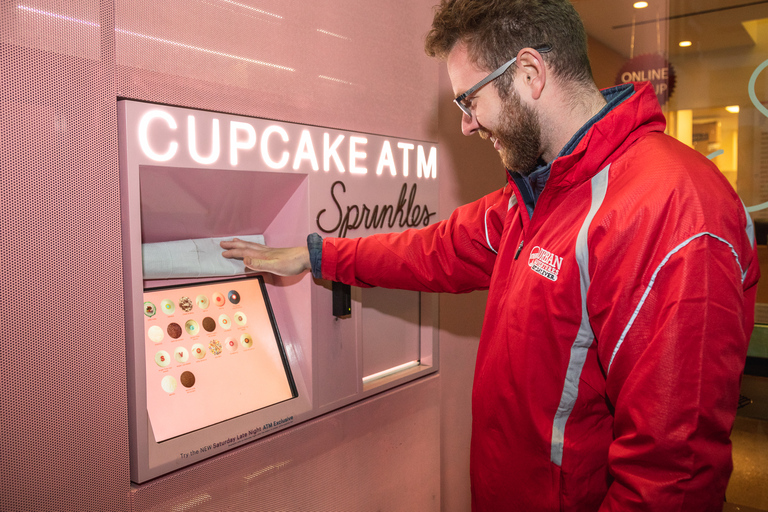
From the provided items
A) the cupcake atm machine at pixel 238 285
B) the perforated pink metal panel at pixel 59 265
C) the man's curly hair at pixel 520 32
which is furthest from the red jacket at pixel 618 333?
the perforated pink metal panel at pixel 59 265

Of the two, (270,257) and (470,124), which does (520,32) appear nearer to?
(470,124)

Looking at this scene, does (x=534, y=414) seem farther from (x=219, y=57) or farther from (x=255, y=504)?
(x=219, y=57)

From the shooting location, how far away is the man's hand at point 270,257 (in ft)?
5.22

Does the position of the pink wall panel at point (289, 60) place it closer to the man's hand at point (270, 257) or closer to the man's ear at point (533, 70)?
the man's hand at point (270, 257)

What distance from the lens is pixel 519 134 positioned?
126 cm

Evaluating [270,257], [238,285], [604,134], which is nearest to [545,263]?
[604,134]

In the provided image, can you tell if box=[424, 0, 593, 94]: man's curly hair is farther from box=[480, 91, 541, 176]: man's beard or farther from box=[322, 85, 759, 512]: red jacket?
box=[322, 85, 759, 512]: red jacket

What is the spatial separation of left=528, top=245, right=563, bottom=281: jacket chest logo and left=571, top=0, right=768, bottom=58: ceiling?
162 centimetres

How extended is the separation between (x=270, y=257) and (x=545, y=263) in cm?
85

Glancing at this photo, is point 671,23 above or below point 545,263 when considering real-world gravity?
above

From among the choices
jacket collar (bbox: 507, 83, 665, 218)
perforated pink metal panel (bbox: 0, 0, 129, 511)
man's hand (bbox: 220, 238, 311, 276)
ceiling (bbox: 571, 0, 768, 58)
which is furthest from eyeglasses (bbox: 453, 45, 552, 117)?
ceiling (bbox: 571, 0, 768, 58)

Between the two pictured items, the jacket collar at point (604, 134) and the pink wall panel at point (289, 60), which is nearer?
the jacket collar at point (604, 134)

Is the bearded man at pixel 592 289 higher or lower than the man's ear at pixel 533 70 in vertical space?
lower

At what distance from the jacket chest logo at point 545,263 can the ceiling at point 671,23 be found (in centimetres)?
162
